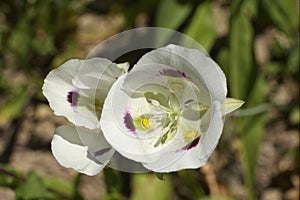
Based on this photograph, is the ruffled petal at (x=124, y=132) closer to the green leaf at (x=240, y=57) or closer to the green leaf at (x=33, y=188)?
the green leaf at (x=33, y=188)

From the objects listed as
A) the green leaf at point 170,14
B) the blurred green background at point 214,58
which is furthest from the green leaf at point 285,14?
→ the green leaf at point 170,14

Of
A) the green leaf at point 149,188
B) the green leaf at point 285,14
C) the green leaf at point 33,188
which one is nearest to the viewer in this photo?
the green leaf at point 33,188

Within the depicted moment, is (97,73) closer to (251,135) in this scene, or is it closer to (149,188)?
(251,135)

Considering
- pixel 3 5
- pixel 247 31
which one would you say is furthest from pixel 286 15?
pixel 3 5

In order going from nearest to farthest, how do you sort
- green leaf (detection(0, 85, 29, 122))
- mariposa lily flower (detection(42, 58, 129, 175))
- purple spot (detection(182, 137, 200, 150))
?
purple spot (detection(182, 137, 200, 150))
mariposa lily flower (detection(42, 58, 129, 175))
green leaf (detection(0, 85, 29, 122))

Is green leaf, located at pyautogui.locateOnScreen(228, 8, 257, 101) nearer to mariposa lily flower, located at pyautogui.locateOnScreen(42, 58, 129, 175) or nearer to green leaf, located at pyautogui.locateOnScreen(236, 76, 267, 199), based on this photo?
green leaf, located at pyautogui.locateOnScreen(236, 76, 267, 199)

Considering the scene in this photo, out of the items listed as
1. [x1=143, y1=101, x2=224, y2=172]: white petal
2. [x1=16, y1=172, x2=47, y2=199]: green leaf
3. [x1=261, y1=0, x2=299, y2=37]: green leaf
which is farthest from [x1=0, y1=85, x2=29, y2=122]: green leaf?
[x1=143, y1=101, x2=224, y2=172]: white petal

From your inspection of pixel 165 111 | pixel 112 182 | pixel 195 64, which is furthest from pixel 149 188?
pixel 195 64
